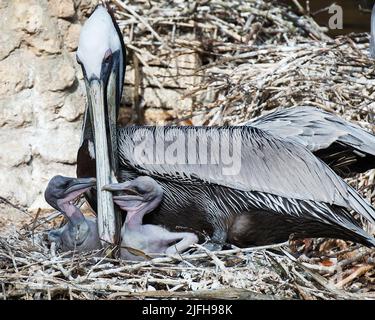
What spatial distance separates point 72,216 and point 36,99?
1.42m

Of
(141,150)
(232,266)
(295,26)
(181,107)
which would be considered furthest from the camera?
(295,26)

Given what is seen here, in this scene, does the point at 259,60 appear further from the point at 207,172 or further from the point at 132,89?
the point at 207,172

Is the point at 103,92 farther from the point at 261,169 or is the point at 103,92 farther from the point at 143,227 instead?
the point at 261,169

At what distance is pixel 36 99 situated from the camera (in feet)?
21.0

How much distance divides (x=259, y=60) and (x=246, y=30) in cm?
47

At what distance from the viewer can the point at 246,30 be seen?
7.50 m

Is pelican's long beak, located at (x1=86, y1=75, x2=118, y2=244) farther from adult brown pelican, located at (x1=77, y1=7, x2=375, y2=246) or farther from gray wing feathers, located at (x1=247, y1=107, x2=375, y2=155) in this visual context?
gray wing feathers, located at (x1=247, y1=107, x2=375, y2=155)

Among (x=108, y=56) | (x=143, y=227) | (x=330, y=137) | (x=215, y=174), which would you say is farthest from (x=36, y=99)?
(x=330, y=137)

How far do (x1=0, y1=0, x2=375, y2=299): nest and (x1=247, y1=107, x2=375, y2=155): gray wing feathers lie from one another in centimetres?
51

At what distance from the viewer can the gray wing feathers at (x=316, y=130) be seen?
199 inches

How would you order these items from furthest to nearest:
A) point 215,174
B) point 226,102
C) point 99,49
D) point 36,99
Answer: point 226,102
point 36,99
point 99,49
point 215,174

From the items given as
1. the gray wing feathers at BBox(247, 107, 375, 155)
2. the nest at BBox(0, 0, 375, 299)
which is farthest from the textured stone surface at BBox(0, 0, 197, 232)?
the gray wing feathers at BBox(247, 107, 375, 155)

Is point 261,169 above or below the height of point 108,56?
below
